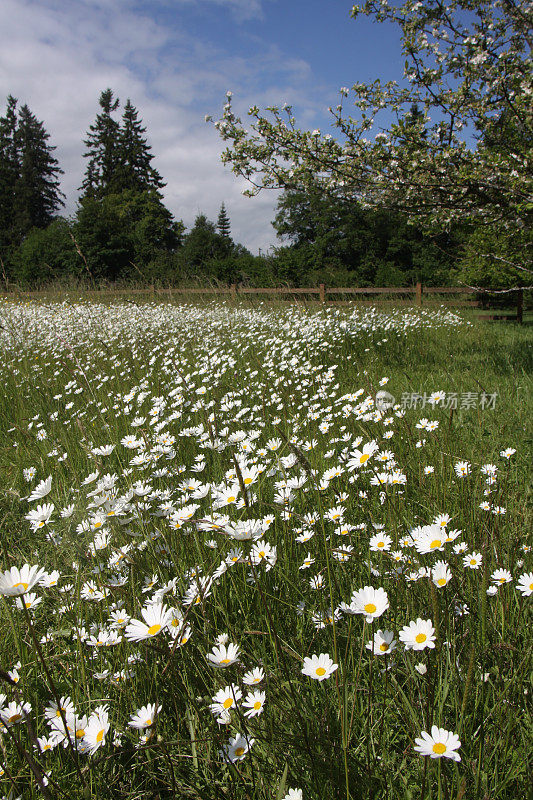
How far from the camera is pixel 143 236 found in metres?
28.5

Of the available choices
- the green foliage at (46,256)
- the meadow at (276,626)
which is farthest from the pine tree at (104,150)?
the meadow at (276,626)

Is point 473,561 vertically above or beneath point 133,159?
beneath

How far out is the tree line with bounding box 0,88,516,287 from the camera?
23141 millimetres

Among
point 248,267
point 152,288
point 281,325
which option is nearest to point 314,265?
point 248,267

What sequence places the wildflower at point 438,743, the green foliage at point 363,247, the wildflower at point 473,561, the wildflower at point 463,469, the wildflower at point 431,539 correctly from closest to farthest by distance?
1. the wildflower at point 438,743
2. the wildflower at point 431,539
3. the wildflower at point 473,561
4. the wildflower at point 463,469
5. the green foliage at point 363,247

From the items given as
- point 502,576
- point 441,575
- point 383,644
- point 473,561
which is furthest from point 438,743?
point 473,561

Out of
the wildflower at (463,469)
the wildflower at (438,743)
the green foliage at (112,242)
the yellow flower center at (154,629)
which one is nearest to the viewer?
the wildflower at (438,743)

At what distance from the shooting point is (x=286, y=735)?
90 centimetres

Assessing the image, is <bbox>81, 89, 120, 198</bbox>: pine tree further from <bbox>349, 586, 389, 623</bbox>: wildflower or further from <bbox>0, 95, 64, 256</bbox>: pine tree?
<bbox>349, 586, 389, 623</bbox>: wildflower

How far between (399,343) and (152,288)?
7530 mm

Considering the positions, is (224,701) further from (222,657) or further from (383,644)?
(383,644)

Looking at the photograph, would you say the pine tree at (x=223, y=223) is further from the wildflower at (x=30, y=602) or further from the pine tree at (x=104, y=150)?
the wildflower at (x=30, y=602)

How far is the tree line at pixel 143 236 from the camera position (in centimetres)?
2314

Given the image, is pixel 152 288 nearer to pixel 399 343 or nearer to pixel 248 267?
pixel 399 343
